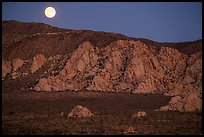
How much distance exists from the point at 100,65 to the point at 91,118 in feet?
93.2

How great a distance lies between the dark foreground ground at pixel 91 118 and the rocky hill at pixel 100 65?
12.4ft

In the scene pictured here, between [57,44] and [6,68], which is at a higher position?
[57,44]

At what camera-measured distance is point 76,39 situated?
67.3 meters

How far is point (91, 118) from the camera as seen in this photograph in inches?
1109

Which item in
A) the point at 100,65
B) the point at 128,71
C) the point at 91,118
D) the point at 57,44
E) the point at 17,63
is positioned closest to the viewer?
the point at 91,118

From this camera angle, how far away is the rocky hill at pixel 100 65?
50469mm

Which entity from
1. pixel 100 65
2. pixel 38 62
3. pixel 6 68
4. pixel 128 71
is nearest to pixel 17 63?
pixel 6 68

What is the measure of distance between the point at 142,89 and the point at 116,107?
1240 centimetres

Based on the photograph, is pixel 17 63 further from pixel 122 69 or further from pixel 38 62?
pixel 122 69

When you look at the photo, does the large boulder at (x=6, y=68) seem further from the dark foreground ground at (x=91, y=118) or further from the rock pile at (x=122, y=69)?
the dark foreground ground at (x=91, y=118)

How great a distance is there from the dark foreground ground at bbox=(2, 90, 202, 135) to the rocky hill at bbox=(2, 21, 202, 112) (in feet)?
12.4

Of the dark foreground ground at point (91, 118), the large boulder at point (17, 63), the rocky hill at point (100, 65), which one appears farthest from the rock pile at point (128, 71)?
the large boulder at point (17, 63)

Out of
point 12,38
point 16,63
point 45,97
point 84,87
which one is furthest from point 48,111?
point 12,38

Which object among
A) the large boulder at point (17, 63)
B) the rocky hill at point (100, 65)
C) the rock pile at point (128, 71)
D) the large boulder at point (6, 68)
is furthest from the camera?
the large boulder at point (17, 63)
